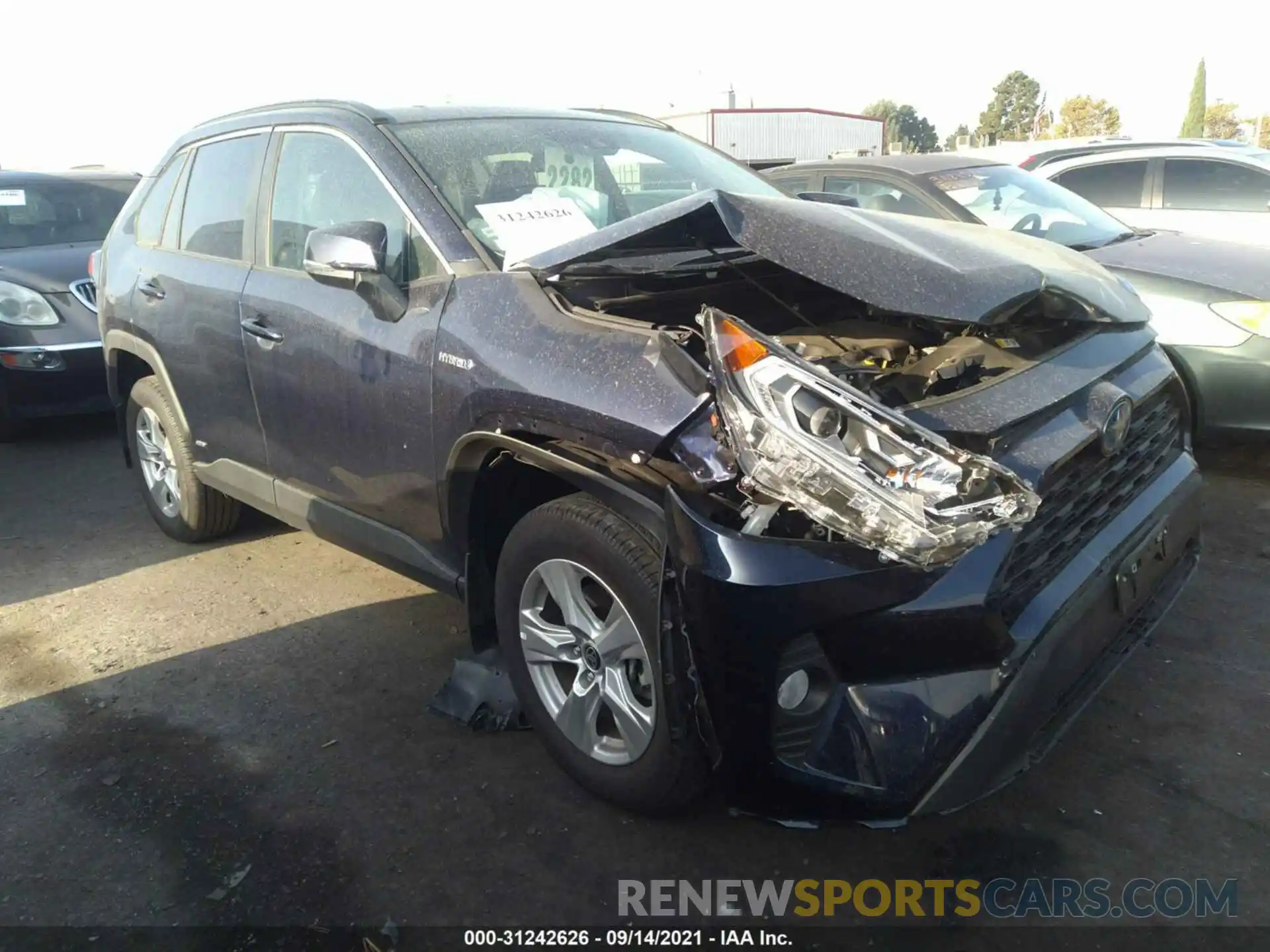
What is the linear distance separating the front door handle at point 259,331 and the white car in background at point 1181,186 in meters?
6.77

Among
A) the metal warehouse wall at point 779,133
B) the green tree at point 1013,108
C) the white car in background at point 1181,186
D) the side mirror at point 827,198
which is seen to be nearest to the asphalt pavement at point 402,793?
the side mirror at point 827,198

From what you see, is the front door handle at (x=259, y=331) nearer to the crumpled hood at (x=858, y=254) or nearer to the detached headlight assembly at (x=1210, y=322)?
the crumpled hood at (x=858, y=254)

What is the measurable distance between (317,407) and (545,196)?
41.4 inches

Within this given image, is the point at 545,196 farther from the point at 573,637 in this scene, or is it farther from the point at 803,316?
the point at 573,637

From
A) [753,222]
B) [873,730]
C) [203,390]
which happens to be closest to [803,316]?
[753,222]

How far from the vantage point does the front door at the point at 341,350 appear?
118 inches

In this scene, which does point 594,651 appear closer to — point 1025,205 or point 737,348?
point 737,348

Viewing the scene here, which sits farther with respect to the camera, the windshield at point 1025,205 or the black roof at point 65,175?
the black roof at point 65,175

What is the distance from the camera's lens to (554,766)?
2945 millimetres

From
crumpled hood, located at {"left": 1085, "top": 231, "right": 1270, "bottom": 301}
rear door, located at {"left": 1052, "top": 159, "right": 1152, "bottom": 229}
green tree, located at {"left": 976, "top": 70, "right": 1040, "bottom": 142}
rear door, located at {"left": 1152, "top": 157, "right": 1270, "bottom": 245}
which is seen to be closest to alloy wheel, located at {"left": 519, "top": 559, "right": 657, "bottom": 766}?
crumpled hood, located at {"left": 1085, "top": 231, "right": 1270, "bottom": 301}

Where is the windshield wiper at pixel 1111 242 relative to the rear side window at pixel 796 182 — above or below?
below

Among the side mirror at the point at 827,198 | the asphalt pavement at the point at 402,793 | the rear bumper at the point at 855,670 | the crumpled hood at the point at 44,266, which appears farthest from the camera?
the crumpled hood at the point at 44,266

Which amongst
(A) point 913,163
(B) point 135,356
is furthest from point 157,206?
(A) point 913,163

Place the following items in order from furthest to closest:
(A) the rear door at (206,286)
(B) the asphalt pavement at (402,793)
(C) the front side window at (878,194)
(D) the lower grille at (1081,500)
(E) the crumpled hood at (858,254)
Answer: (C) the front side window at (878,194)
(A) the rear door at (206,286)
(B) the asphalt pavement at (402,793)
(E) the crumpled hood at (858,254)
(D) the lower grille at (1081,500)
